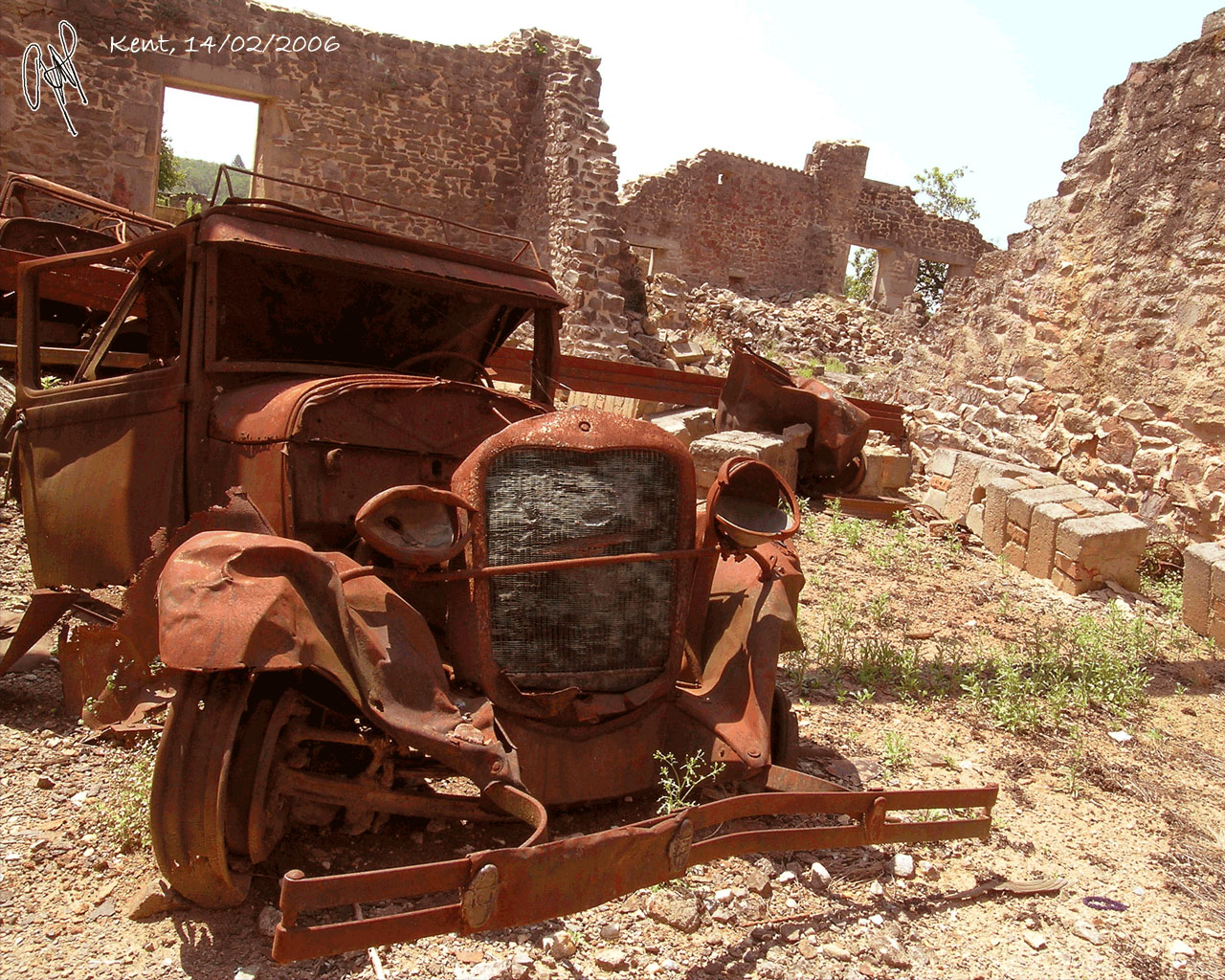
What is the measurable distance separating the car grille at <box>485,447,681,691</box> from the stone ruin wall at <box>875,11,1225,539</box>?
605 cm

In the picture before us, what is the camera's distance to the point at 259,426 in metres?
3.42

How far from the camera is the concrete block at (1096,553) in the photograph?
6895mm

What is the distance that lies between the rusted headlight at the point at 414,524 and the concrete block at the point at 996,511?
609 centimetres

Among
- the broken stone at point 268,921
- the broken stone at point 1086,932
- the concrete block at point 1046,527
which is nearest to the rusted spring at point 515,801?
the broken stone at point 268,921

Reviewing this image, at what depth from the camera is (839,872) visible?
10.4 feet

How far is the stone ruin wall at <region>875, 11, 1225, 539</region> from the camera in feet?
24.7

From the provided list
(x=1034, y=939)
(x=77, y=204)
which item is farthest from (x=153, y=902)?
(x=77, y=204)

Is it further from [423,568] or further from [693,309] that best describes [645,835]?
[693,309]

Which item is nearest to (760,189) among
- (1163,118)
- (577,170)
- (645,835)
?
(577,170)

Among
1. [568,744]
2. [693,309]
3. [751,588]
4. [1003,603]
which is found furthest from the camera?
[693,309]

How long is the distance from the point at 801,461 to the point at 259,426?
603 centimetres

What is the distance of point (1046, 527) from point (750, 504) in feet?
15.2
